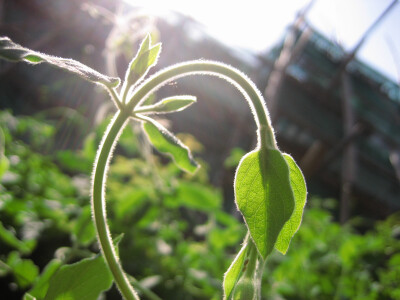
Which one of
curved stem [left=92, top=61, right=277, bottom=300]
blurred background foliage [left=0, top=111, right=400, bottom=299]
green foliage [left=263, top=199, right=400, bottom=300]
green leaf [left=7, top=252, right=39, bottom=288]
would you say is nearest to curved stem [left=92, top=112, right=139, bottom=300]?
curved stem [left=92, top=61, right=277, bottom=300]

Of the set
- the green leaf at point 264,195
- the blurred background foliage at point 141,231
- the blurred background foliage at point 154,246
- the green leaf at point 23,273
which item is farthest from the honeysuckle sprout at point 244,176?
the green leaf at point 23,273

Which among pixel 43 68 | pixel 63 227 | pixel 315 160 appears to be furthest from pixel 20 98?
pixel 63 227

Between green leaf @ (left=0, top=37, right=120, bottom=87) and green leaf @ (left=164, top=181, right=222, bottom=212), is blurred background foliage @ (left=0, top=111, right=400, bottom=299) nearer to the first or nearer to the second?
green leaf @ (left=164, top=181, right=222, bottom=212)

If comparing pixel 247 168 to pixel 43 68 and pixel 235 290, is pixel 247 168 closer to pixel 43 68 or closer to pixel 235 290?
pixel 235 290

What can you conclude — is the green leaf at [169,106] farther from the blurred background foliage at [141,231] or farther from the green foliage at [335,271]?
the green foliage at [335,271]

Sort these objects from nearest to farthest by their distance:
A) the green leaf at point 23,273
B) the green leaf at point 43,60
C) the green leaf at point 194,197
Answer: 1. the green leaf at point 43,60
2. the green leaf at point 23,273
3. the green leaf at point 194,197
